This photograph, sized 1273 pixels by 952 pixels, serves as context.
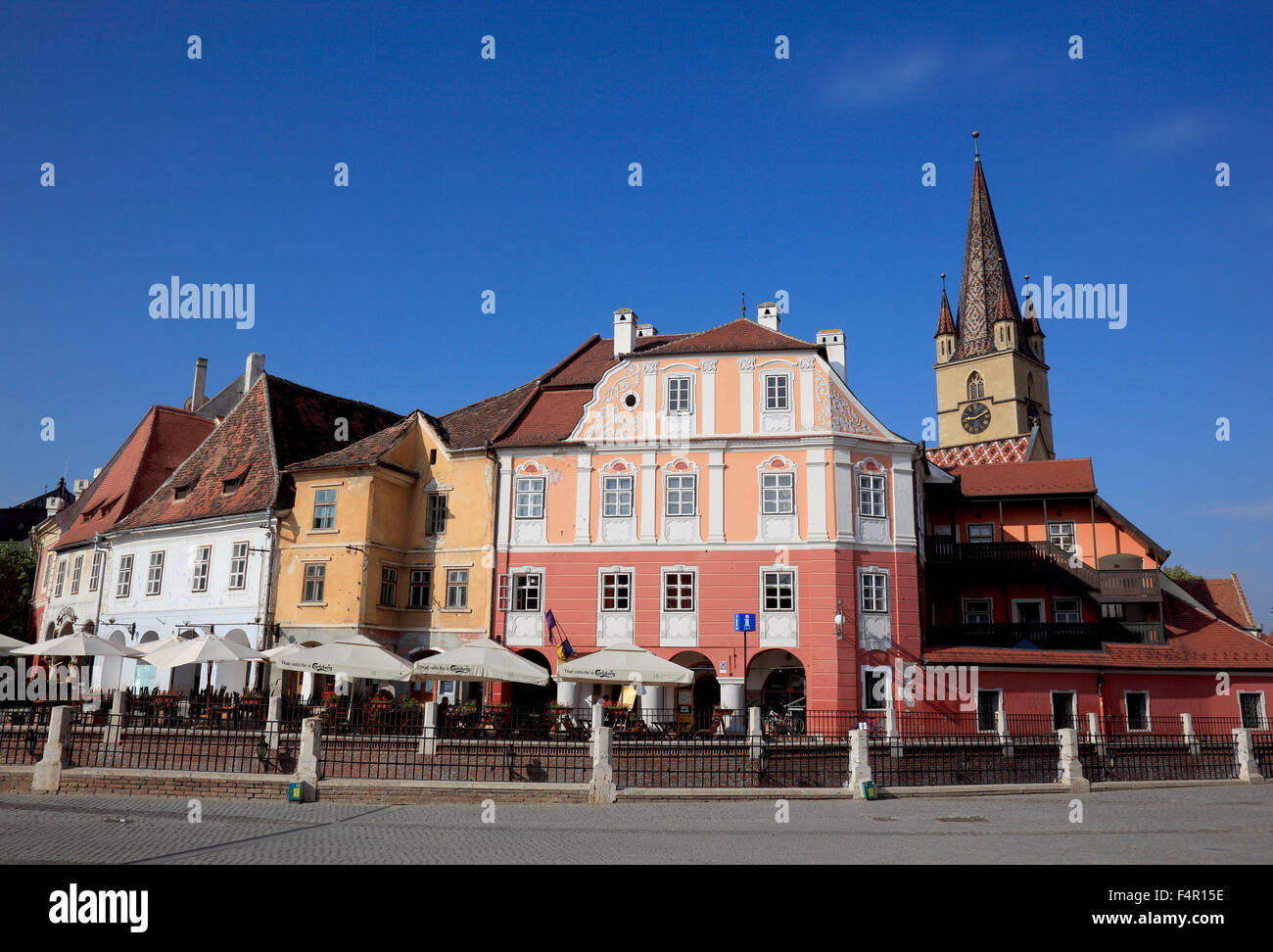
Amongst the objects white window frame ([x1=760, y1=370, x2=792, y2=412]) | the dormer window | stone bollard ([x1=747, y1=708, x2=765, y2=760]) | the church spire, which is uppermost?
the church spire

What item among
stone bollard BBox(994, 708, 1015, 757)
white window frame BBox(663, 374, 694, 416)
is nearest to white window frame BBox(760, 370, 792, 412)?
white window frame BBox(663, 374, 694, 416)

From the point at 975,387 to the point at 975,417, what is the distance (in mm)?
2609

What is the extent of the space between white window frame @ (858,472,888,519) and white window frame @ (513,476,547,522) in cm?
1040

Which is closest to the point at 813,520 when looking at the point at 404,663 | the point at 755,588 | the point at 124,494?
the point at 755,588

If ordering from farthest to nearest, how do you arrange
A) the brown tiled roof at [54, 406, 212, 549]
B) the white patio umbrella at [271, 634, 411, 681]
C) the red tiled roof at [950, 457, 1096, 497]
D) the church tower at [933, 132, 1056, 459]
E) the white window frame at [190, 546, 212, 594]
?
the church tower at [933, 132, 1056, 459] < the brown tiled roof at [54, 406, 212, 549] < the red tiled roof at [950, 457, 1096, 497] < the white window frame at [190, 546, 212, 594] < the white patio umbrella at [271, 634, 411, 681]

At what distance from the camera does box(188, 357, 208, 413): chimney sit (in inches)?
2071

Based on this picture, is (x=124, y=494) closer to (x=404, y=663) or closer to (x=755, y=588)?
(x=404, y=663)

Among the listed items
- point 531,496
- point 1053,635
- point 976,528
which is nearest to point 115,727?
point 531,496

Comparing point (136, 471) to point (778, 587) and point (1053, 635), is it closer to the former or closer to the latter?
point (778, 587)

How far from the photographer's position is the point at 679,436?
108 ft

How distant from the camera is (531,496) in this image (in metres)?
33.8

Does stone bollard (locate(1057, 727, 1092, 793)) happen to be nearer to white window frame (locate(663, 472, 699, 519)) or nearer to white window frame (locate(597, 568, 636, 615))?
white window frame (locate(663, 472, 699, 519))

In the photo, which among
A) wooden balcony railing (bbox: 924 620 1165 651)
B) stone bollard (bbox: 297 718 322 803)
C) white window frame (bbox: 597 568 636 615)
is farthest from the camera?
wooden balcony railing (bbox: 924 620 1165 651)

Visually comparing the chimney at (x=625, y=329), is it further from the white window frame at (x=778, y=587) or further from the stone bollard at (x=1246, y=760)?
the stone bollard at (x=1246, y=760)
